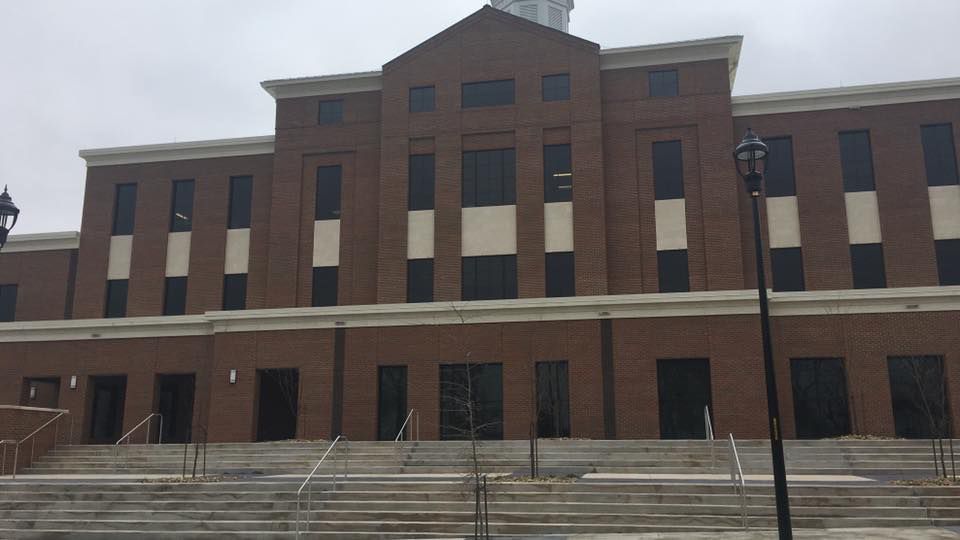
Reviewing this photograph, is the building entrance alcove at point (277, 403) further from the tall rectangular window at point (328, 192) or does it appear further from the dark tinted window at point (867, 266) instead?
the dark tinted window at point (867, 266)

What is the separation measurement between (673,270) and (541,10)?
1010 inches

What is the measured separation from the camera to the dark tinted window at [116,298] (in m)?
36.0

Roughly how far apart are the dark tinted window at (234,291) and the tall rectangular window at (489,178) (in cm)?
1038

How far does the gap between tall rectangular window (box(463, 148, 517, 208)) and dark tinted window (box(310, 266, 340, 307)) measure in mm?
6105

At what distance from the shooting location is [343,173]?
34188mm

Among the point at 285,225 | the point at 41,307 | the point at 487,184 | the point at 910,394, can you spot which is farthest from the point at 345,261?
the point at 910,394

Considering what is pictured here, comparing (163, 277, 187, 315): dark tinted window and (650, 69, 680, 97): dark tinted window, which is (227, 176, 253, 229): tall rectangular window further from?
(650, 69, 680, 97): dark tinted window

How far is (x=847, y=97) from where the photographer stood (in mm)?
31438

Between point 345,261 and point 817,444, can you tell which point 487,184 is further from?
point 817,444

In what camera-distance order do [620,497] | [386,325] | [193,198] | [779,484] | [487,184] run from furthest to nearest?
[193,198], [487,184], [386,325], [620,497], [779,484]

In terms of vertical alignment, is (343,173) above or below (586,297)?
above

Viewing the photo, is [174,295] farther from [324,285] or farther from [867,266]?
[867,266]

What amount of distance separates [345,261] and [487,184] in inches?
257

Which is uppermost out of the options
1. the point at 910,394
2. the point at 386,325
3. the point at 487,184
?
the point at 487,184
